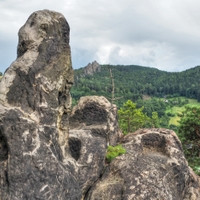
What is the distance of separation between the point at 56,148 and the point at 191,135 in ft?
71.1

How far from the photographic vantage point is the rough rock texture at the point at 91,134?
12875 millimetres

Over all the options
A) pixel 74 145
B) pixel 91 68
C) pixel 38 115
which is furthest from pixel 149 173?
pixel 91 68

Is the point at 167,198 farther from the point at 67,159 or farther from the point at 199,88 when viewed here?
the point at 199,88

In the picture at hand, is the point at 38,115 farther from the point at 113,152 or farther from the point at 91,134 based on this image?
the point at 113,152

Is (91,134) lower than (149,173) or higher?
higher

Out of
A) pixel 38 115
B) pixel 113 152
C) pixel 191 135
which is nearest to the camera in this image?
pixel 38 115

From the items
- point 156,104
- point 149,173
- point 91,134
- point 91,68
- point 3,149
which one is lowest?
point 149,173

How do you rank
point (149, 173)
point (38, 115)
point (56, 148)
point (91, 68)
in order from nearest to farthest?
point (38, 115)
point (56, 148)
point (149, 173)
point (91, 68)

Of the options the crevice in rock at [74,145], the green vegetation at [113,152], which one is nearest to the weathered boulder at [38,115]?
the crevice in rock at [74,145]

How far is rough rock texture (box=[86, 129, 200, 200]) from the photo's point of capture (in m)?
12.6

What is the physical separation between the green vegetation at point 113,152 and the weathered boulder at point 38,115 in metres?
2.60

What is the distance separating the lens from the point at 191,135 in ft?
99.2

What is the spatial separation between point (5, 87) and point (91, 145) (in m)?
4.69

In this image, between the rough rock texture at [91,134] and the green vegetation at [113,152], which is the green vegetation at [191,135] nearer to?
the rough rock texture at [91,134]
